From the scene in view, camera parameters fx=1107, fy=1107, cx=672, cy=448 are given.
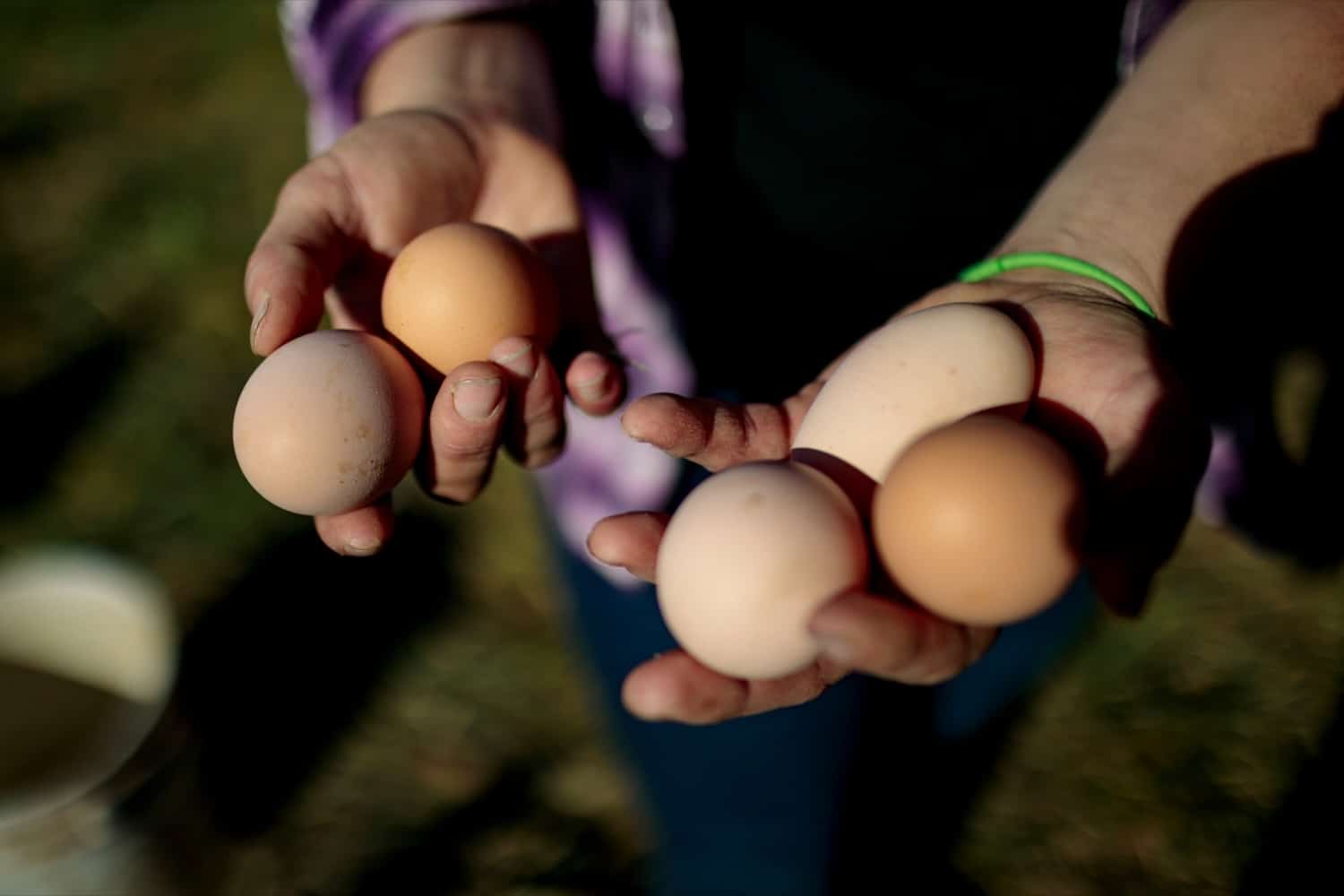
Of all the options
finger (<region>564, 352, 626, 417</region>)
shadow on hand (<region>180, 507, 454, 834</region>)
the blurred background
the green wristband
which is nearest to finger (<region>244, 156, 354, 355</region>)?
finger (<region>564, 352, 626, 417</region>)

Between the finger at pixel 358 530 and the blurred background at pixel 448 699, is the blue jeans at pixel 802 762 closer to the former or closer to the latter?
the blurred background at pixel 448 699

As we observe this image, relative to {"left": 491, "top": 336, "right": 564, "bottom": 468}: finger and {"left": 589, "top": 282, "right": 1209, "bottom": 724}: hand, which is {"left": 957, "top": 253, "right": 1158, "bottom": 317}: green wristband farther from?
{"left": 491, "top": 336, "right": 564, "bottom": 468}: finger

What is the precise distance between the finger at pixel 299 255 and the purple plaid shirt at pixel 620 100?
1.18ft

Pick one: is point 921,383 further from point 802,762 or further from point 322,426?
point 802,762

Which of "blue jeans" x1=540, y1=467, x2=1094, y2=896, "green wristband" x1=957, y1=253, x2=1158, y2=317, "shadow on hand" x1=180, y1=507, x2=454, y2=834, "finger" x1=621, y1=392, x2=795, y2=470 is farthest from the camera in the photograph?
"shadow on hand" x1=180, y1=507, x2=454, y2=834

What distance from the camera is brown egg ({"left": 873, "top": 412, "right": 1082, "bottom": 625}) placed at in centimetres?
Answer: 106

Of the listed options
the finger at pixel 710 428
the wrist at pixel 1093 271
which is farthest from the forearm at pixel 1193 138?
the finger at pixel 710 428

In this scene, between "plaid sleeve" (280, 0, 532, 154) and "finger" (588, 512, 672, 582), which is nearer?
"finger" (588, 512, 672, 582)

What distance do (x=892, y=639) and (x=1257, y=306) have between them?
3.56 feet

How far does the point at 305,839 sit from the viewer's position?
7.30 ft

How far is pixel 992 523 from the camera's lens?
1062mm

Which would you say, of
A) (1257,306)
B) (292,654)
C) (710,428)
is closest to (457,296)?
(710,428)

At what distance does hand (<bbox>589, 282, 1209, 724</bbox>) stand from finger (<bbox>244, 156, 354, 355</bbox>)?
43 centimetres

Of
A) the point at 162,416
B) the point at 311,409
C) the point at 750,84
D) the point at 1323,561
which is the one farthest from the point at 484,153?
the point at 1323,561
